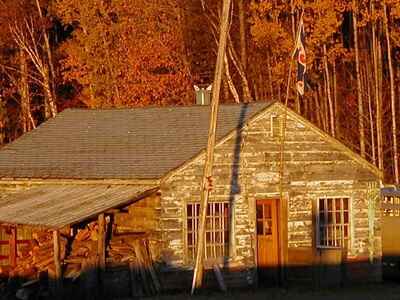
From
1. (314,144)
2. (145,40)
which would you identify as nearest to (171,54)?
(145,40)

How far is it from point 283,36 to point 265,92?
8.37 metres

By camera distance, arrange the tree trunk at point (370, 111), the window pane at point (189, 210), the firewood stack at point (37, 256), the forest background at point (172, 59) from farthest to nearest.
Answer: the forest background at point (172, 59) → the tree trunk at point (370, 111) → the window pane at point (189, 210) → the firewood stack at point (37, 256)

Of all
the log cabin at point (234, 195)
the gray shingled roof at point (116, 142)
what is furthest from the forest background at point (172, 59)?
the log cabin at point (234, 195)

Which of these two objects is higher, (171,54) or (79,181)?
(171,54)

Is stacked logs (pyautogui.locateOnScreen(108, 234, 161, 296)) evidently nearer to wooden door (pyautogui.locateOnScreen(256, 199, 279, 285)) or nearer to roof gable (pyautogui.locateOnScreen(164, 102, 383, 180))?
roof gable (pyautogui.locateOnScreen(164, 102, 383, 180))

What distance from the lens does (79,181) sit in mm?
29188

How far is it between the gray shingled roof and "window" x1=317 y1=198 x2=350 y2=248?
2905mm

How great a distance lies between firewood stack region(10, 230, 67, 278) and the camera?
27172mm

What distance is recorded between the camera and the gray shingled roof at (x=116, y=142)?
29.0 m

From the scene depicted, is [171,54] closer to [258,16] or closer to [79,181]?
[258,16]

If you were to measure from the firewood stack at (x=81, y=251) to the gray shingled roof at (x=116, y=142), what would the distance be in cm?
157

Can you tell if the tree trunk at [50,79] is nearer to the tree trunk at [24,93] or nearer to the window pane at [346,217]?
the tree trunk at [24,93]

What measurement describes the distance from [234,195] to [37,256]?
4.83 m

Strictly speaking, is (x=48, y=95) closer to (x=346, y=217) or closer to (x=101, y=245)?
(x=346, y=217)
